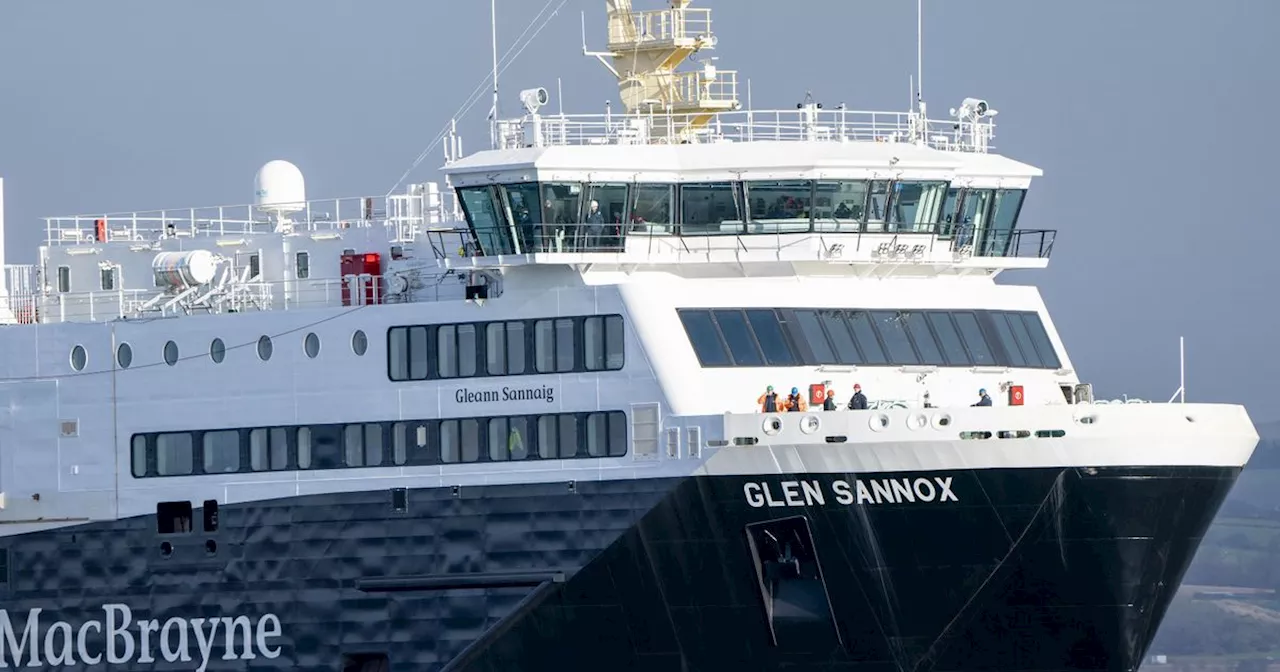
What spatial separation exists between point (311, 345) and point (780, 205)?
8641mm

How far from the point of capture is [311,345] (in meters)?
41.9

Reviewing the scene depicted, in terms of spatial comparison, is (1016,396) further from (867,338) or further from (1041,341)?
(1041,341)

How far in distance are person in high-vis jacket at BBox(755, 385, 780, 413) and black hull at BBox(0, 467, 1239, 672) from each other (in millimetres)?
1170

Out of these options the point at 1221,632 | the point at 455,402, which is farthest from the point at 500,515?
the point at 1221,632

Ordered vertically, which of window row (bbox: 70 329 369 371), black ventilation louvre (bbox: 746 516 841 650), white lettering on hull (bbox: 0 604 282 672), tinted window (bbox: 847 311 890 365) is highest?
tinted window (bbox: 847 311 890 365)

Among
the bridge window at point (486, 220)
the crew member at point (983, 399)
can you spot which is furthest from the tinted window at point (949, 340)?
the bridge window at point (486, 220)

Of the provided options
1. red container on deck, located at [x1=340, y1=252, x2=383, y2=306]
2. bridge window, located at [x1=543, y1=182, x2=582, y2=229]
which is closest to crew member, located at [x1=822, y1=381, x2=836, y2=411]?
bridge window, located at [x1=543, y1=182, x2=582, y2=229]

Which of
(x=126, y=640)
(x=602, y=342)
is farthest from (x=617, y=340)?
(x=126, y=640)

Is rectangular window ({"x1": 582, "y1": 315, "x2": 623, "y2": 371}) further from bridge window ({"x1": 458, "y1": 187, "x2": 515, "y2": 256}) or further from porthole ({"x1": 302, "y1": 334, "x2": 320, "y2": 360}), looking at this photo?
porthole ({"x1": 302, "y1": 334, "x2": 320, "y2": 360})

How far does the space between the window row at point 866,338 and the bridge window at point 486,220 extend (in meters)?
3.61

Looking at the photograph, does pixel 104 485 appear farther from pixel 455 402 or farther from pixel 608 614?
pixel 608 614

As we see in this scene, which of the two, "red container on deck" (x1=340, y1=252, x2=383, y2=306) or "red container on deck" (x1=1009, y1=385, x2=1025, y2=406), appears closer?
"red container on deck" (x1=1009, y1=385, x2=1025, y2=406)

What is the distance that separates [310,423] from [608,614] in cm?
661

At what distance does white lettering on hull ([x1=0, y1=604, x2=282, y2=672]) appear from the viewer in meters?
42.2
